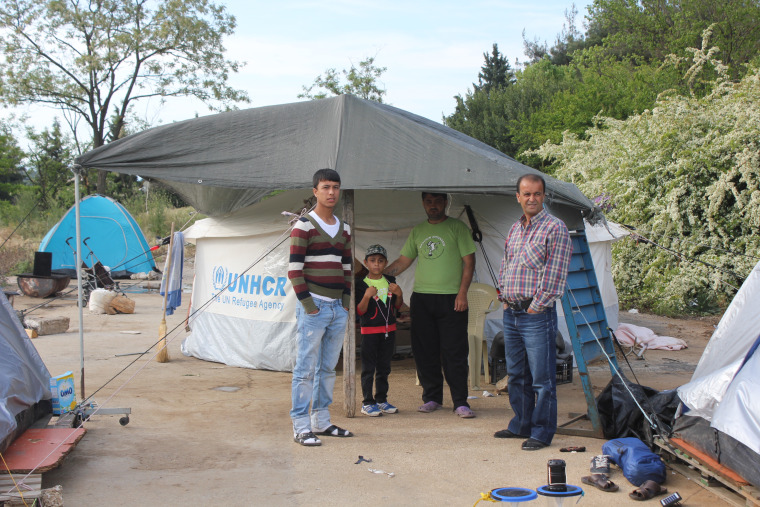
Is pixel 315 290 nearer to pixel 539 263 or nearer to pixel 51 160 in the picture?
pixel 539 263

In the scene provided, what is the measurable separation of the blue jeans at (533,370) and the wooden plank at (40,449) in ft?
9.50

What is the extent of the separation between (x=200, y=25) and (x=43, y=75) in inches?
218

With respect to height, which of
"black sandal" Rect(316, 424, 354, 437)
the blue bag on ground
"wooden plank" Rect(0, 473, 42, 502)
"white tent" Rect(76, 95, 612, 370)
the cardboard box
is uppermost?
"white tent" Rect(76, 95, 612, 370)

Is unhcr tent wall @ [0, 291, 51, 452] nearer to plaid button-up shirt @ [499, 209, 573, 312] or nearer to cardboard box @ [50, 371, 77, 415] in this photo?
cardboard box @ [50, 371, 77, 415]

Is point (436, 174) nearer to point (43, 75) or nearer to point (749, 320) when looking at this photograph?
point (749, 320)

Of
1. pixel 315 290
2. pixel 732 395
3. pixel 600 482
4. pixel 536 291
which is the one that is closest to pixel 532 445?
pixel 600 482

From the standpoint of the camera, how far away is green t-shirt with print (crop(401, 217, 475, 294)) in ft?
18.1

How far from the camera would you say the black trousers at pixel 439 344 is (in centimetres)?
550

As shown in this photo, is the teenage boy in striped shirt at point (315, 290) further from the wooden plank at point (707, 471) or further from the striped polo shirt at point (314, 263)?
the wooden plank at point (707, 471)

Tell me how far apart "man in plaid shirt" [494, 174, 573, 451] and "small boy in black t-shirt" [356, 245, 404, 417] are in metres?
1.26

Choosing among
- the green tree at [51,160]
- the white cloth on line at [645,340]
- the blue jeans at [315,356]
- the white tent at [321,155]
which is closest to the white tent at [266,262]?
the white tent at [321,155]

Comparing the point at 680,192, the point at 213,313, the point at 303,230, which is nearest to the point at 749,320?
the point at 303,230

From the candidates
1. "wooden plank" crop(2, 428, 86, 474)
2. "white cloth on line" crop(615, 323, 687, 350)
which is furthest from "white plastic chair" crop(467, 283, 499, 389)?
"wooden plank" crop(2, 428, 86, 474)

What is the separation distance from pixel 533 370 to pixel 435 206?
170 cm
